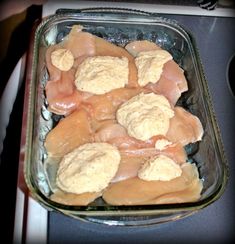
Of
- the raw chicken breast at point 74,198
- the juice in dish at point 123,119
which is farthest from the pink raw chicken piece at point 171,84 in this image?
the raw chicken breast at point 74,198

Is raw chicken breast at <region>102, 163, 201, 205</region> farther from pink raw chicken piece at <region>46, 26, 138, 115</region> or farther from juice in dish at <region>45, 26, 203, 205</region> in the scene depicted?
pink raw chicken piece at <region>46, 26, 138, 115</region>

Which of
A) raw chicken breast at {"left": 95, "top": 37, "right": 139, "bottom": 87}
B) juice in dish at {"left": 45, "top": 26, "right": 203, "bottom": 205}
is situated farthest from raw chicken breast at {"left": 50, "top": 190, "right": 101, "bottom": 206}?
raw chicken breast at {"left": 95, "top": 37, "right": 139, "bottom": 87}

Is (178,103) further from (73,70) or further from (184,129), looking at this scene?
(73,70)

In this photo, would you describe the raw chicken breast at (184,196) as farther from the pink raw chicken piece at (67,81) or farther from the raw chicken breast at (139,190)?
the pink raw chicken piece at (67,81)

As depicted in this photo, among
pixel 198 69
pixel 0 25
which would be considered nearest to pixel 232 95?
pixel 198 69

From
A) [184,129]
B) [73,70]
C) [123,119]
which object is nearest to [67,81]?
[73,70]

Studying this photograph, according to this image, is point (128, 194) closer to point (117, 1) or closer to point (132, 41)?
point (132, 41)

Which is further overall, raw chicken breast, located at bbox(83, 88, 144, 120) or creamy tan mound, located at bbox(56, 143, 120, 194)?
raw chicken breast, located at bbox(83, 88, 144, 120)
